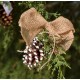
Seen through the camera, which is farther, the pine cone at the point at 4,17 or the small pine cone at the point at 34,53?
the pine cone at the point at 4,17

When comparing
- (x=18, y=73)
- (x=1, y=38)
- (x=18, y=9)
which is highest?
(x=18, y=9)

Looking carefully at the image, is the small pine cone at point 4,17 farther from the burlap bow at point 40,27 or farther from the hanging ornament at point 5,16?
the burlap bow at point 40,27

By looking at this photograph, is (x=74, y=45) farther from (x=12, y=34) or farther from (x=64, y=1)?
(x=12, y=34)

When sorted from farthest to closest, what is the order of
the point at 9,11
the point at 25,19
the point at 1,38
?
the point at 1,38
the point at 9,11
the point at 25,19

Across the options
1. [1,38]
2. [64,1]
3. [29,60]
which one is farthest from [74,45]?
[29,60]

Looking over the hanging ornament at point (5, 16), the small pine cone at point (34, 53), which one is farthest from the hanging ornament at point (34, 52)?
the hanging ornament at point (5, 16)

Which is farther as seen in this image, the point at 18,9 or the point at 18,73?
the point at 18,73

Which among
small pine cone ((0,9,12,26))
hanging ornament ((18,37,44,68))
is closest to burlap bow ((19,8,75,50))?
hanging ornament ((18,37,44,68))
